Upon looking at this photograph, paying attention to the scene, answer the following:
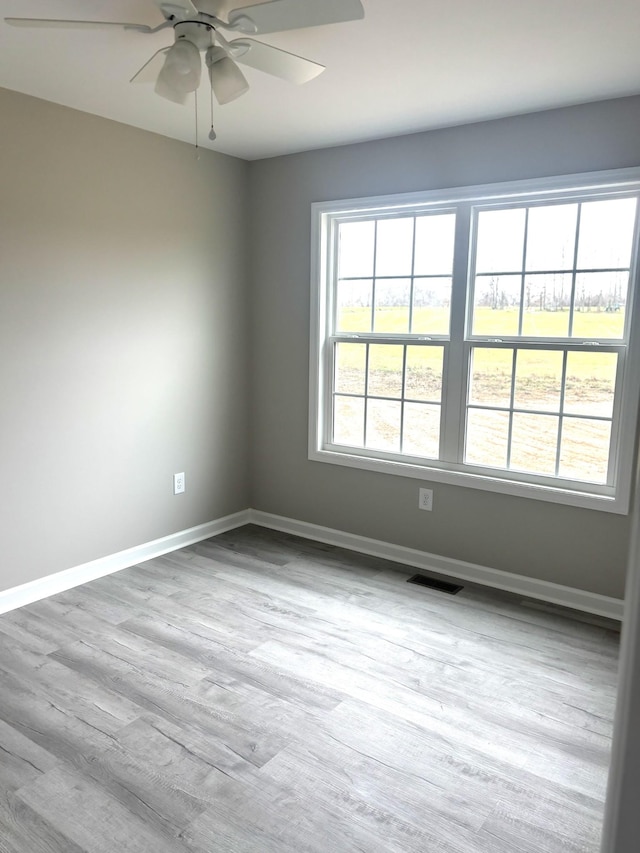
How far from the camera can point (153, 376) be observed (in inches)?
145

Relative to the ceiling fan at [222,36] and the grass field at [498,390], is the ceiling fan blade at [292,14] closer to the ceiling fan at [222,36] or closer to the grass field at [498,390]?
the ceiling fan at [222,36]

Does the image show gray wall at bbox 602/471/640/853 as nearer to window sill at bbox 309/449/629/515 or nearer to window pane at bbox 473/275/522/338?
window sill at bbox 309/449/629/515

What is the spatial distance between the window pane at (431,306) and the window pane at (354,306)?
329 mm

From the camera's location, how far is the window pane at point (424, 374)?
3.56 meters

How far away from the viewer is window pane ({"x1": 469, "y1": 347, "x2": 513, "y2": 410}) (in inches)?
131

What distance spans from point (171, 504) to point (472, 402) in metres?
1.94

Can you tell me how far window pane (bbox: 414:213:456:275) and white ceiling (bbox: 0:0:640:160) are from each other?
485 millimetres

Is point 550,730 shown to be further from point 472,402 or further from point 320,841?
point 472,402

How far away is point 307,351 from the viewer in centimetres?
402

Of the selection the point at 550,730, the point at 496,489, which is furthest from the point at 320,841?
the point at 496,489

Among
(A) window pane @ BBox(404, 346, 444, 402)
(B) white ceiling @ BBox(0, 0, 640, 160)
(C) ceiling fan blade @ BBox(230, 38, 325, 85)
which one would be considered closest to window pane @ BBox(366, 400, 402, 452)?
(A) window pane @ BBox(404, 346, 444, 402)

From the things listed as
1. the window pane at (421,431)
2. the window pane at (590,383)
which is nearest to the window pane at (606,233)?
the window pane at (590,383)

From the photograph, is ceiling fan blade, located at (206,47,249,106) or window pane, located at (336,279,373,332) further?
window pane, located at (336,279,373,332)

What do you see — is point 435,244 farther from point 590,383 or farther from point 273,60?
point 273,60
